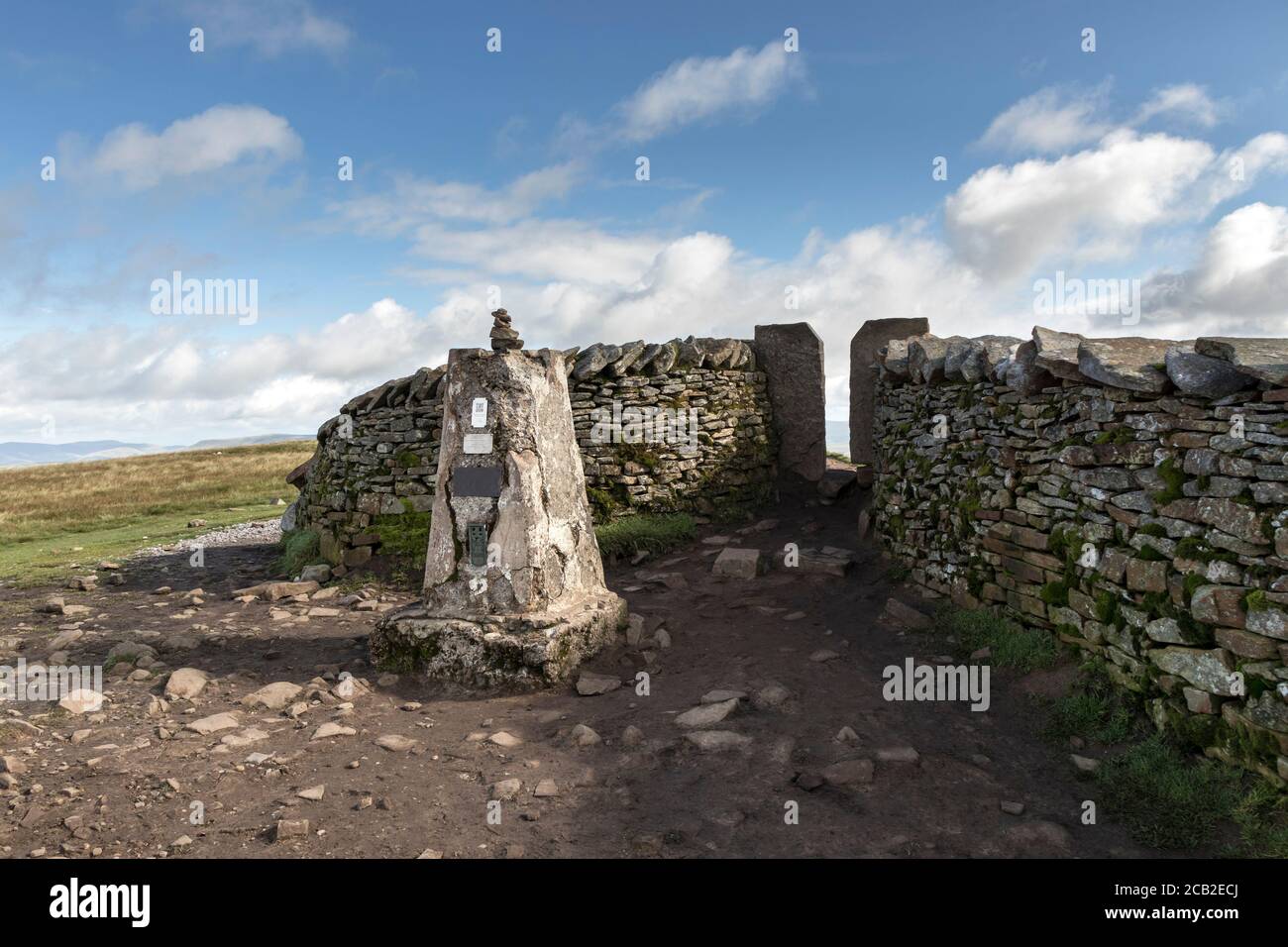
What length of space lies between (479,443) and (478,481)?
365 millimetres

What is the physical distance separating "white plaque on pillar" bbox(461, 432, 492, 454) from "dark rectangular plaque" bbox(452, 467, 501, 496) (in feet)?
0.52

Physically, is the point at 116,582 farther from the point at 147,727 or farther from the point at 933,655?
the point at 933,655

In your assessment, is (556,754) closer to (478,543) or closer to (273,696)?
(478,543)

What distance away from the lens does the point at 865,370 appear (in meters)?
12.5

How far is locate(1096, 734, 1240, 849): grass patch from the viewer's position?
4406mm

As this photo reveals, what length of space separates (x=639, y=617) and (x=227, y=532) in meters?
11.5

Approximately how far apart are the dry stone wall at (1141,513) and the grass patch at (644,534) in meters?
3.72

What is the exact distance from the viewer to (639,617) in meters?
8.11

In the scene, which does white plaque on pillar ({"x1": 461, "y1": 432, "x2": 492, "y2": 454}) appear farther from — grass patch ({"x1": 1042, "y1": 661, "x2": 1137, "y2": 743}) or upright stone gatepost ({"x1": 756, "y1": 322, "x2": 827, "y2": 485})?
upright stone gatepost ({"x1": 756, "y1": 322, "x2": 827, "y2": 485})

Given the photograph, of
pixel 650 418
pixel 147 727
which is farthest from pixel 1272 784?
pixel 650 418

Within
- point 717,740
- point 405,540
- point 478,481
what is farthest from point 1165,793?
point 405,540
